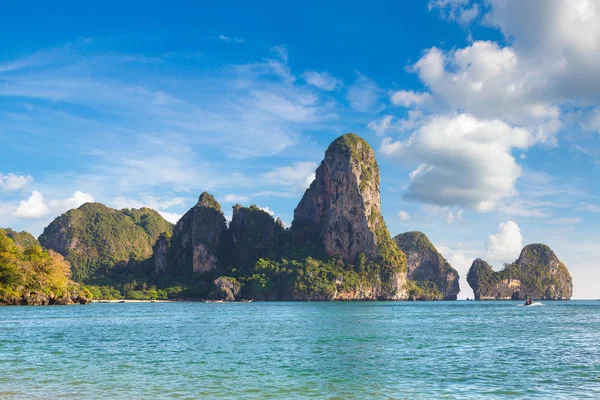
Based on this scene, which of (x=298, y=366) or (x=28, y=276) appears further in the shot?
(x=28, y=276)

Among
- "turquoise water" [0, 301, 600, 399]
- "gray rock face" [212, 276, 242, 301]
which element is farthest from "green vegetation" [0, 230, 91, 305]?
"gray rock face" [212, 276, 242, 301]

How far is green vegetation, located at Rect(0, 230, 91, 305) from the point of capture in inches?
3784

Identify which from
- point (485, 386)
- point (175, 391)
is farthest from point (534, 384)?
point (175, 391)

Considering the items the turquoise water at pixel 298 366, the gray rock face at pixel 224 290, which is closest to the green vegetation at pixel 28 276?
the turquoise water at pixel 298 366

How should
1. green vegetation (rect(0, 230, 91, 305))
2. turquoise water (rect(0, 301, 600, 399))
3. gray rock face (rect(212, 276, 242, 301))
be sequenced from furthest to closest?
gray rock face (rect(212, 276, 242, 301)), green vegetation (rect(0, 230, 91, 305)), turquoise water (rect(0, 301, 600, 399))

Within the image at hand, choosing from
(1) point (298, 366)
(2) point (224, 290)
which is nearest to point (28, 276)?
(1) point (298, 366)

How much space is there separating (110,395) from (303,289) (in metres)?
181

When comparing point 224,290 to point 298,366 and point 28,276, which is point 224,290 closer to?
point 28,276

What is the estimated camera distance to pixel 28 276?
10069 centimetres

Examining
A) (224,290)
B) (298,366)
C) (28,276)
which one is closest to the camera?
(298,366)

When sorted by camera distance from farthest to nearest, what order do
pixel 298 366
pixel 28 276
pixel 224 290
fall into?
pixel 224 290 < pixel 28 276 < pixel 298 366

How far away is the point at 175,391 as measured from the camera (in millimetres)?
20938

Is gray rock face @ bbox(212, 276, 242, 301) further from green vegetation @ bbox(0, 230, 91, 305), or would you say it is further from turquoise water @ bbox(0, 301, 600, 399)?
turquoise water @ bbox(0, 301, 600, 399)

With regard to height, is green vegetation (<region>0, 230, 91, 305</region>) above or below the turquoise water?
above
